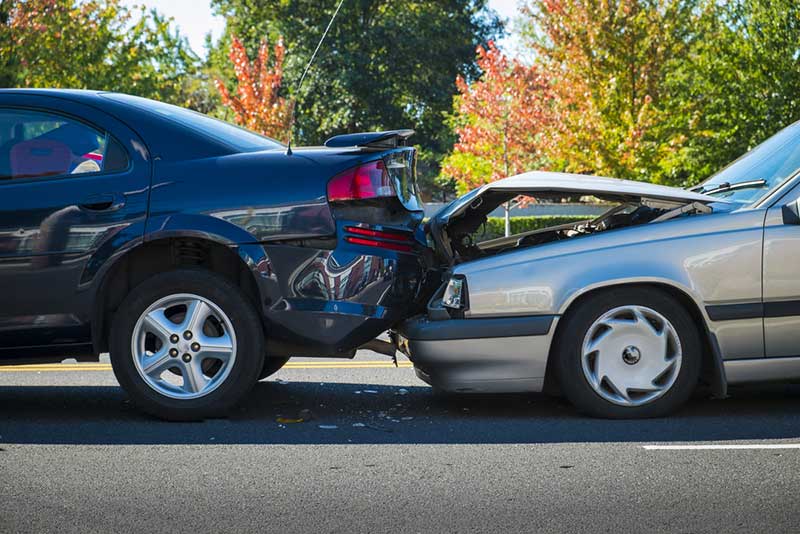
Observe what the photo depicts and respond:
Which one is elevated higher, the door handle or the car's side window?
the car's side window

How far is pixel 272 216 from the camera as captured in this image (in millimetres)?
5262

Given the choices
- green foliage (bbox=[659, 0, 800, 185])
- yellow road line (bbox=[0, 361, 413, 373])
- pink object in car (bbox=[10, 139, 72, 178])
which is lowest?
yellow road line (bbox=[0, 361, 413, 373])

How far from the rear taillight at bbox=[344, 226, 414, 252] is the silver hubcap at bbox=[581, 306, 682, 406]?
1086 mm

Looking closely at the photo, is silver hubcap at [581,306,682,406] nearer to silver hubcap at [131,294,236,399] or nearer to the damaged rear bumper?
the damaged rear bumper

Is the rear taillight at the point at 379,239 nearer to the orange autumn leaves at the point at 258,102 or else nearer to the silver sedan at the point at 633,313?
the silver sedan at the point at 633,313

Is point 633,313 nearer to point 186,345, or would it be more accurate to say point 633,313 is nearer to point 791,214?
point 791,214

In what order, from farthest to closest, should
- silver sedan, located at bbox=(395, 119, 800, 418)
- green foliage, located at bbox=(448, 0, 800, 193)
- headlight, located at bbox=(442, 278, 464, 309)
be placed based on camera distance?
green foliage, located at bbox=(448, 0, 800, 193) → headlight, located at bbox=(442, 278, 464, 309) → silver sedan, located at bbox=(395, 119, 800, 418)

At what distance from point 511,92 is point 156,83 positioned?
37.3 ft

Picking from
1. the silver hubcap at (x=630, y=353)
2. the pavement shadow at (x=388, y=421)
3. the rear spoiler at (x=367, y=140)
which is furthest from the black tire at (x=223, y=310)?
the silver hubcap at (x=630, y=353)

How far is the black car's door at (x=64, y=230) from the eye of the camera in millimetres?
5270

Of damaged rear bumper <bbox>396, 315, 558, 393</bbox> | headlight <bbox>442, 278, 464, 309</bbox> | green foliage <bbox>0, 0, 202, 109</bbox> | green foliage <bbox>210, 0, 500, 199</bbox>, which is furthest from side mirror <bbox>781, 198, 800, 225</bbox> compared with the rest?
green foliage <bbox>210, 0, 500, 199</bbox>

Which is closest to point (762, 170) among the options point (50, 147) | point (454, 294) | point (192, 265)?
point (454, 294)

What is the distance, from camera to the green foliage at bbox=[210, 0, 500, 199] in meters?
43.6

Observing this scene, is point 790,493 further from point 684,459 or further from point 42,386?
point 42,386
